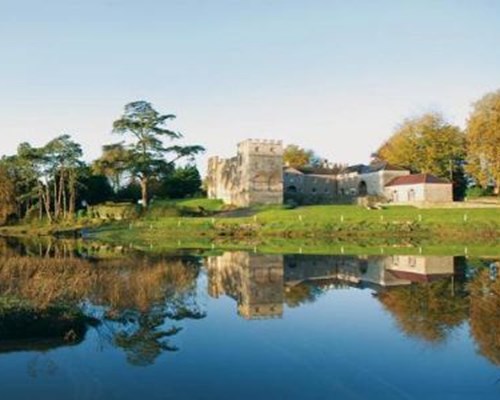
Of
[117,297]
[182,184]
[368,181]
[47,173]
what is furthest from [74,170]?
[117,297]

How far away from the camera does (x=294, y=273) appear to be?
23031 millimetres

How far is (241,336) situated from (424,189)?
1957 inches

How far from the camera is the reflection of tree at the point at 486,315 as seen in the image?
11.4m

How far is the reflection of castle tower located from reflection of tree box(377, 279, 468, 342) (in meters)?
3.19

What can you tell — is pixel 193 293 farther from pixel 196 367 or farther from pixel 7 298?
pixel 196 367

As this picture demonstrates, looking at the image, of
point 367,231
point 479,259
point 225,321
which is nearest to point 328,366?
point 225,321

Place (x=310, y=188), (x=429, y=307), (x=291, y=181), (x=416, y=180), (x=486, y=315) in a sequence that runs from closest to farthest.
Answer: (x=486, y=315) < (x=429, y=307) < (x=416, y=180) < (x=291, y=181) < (x=310, y=188)

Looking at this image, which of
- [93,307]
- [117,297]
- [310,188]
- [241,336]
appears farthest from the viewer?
[310,188]

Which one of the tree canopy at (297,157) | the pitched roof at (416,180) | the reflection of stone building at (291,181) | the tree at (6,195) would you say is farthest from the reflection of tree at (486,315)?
the tree canopy at (297,157)

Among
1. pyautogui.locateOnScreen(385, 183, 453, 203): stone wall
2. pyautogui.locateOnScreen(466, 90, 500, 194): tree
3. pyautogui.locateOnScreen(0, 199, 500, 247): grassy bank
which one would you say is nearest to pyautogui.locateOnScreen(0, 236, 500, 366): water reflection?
pyautogui.locateOnScreen(0, 199, 500, 247): grassy bank

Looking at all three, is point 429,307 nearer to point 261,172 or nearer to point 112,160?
point 112,160

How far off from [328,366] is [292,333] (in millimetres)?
2550

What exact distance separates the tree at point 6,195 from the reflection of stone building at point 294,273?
119ft

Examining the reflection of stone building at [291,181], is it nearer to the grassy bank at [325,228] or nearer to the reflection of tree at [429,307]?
the grassy bank at [325,228]
